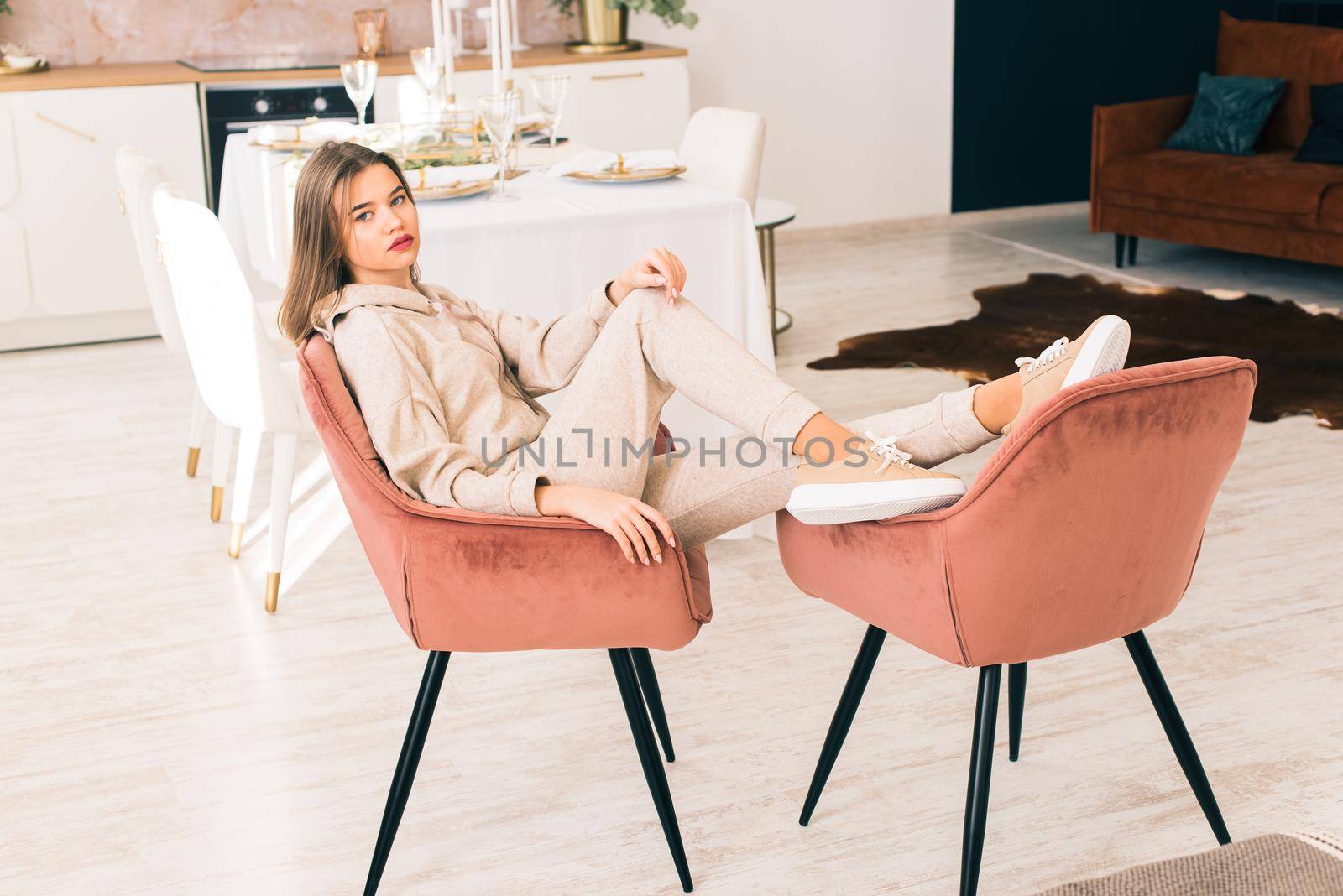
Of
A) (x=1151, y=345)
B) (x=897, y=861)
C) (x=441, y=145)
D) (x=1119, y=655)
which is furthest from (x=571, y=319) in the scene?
(x=1151, y=345)

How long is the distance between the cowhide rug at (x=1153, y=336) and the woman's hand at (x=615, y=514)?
2.60m

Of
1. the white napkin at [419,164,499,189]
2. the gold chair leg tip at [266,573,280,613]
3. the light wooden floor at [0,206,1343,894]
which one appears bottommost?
the light wooden floor at [0,206,1343,894]

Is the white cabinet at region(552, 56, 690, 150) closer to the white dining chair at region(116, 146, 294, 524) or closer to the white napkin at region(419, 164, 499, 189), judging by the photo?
the white napkin at region(419, 164, 499, 189)

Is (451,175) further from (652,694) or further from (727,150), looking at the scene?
(652,694)

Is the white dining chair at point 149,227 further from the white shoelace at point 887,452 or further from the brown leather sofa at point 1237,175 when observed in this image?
the brown leather sofa at point 1237,175

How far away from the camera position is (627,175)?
122 inches

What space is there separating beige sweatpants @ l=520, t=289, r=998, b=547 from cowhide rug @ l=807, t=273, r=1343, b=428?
222cm

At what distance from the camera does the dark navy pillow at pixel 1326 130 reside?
5.15 meters

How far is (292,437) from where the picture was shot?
283cm

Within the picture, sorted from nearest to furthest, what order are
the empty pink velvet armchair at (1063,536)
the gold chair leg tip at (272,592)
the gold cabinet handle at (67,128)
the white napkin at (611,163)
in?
the empty pink velvet armchair at (1063,536)
the gold chair leg tip at (272,592)
the white napkin at (611,163)
the gold cabinet handle at (67,128)

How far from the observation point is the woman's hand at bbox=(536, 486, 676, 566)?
1691 millimetres

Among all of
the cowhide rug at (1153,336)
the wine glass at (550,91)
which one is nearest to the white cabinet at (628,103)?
the cowhide rug at (1153,336)

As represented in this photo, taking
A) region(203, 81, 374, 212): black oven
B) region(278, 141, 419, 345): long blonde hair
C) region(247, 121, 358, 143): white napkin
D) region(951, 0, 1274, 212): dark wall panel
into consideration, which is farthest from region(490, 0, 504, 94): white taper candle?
region(951, 0, 1274, 212): dark wall panel

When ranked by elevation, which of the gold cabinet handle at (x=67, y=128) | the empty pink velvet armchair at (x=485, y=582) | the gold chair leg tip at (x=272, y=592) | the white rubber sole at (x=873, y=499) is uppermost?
the gold cabinet handle at (x=67, y=128)
